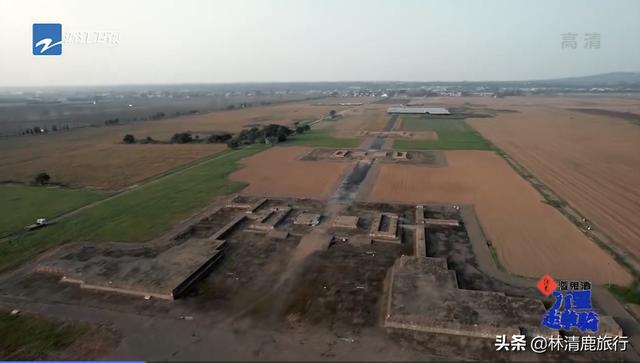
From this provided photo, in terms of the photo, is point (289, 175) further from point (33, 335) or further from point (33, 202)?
point (33, 335)

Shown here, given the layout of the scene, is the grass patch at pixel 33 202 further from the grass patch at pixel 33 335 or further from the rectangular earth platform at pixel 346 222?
the rectangular earth platform at pixel 346 222

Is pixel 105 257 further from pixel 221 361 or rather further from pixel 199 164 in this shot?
pixel 199 164

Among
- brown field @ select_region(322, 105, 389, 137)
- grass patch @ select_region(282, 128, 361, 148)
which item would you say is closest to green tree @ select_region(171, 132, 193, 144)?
grass patch @ select_region(282, 128, 361, 148)

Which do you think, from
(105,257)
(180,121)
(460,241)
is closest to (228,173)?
(105,257)

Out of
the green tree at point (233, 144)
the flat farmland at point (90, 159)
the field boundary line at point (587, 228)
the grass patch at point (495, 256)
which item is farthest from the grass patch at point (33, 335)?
the green tree at point (233, 144)

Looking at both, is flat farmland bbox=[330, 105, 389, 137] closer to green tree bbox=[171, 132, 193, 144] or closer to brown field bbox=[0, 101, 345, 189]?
brown field bbox=[0, 101, 345, 189]

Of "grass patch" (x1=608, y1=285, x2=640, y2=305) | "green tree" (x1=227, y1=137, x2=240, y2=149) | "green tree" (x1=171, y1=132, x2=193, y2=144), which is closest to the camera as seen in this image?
"grass patch" (x1=608, y1=285, x2=640, y2=305)
